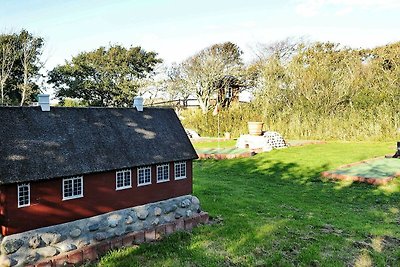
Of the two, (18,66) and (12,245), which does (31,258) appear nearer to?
(12,245)

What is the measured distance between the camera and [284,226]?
957cm

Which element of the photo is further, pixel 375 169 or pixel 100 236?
pixel 375 169

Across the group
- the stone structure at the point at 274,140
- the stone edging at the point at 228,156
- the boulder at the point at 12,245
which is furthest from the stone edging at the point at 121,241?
the stone structure at the point at 274,140

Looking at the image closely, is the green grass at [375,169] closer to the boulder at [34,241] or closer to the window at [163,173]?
the window at [163,173]

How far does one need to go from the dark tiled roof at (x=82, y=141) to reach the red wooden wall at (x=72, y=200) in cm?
27

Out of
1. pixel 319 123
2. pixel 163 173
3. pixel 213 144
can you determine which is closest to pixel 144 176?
pixel 163 173

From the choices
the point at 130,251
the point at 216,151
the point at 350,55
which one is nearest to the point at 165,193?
the point at 130,251

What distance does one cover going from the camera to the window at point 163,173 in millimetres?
9483

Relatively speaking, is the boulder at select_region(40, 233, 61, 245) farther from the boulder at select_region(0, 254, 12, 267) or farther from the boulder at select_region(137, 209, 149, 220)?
the boulder at select_region(137, 209, 149, 220)

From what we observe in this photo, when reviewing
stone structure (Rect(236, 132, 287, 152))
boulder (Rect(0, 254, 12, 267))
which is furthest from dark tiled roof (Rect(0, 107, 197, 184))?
stone structure (Rect(236, 132, 287, 152))

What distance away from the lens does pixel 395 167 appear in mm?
16359

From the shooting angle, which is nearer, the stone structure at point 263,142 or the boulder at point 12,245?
the boulder at point 12,245

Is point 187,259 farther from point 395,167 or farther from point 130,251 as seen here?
point 395,167

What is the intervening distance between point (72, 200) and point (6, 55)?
115 ft
